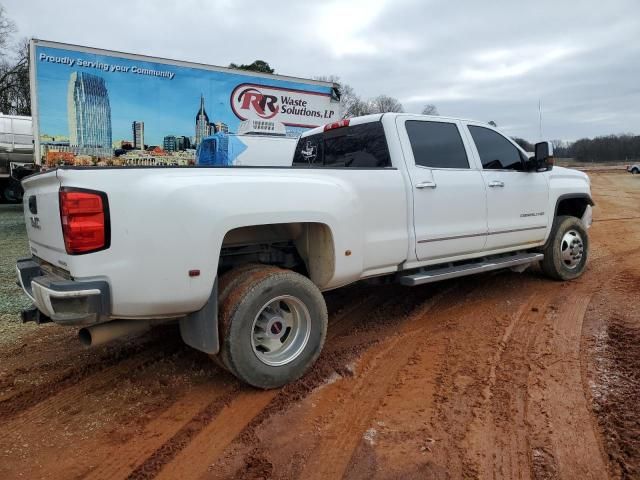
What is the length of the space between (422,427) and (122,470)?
167 centimetres

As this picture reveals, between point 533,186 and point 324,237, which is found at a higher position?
point 533,186

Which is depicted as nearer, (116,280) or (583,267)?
(116,280)

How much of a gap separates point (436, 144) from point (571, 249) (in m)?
2.78

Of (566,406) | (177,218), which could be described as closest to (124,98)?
(177,218)

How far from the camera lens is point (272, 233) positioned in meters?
3.77

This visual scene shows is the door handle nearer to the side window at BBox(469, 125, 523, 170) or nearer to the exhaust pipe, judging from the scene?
the side window at BBox(469, 125, 523, 170)

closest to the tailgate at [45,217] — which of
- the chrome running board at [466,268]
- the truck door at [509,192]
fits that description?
the chrome running board at [466,268]

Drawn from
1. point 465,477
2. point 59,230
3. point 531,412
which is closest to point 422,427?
point 465,477

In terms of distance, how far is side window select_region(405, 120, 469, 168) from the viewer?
458cm

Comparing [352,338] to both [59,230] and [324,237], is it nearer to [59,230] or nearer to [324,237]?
[324,237]

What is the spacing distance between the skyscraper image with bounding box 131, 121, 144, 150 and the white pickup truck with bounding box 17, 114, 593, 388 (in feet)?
21.2

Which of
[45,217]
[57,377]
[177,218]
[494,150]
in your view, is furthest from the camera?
[494,150]

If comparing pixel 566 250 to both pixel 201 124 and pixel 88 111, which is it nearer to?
pixel 201 124

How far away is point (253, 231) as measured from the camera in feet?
11.9
